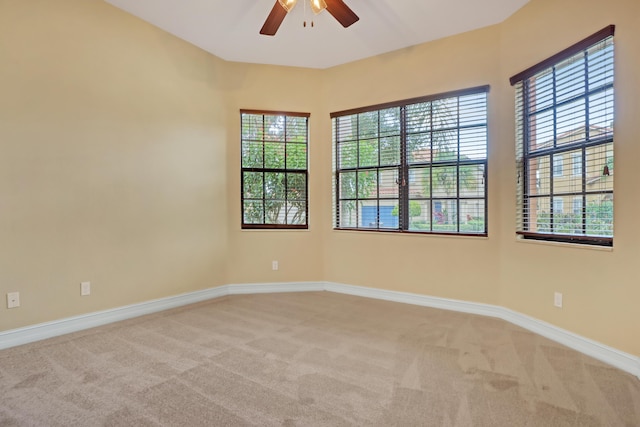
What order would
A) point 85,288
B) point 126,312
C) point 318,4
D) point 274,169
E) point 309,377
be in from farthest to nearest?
point 274,169 → point 126,312 → point 85,288 → point 318,4 → point 309,377

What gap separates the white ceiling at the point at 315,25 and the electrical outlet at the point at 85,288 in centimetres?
252

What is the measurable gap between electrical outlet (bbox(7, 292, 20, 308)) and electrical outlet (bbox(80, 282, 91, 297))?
0.42m

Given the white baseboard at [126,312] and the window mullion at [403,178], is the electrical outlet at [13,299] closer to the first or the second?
the white baseboard at [126,312]

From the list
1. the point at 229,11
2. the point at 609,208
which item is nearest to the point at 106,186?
the point at 229,11

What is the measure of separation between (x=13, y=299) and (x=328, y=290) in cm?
302

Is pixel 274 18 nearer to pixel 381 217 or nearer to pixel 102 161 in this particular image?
pixel 102 161

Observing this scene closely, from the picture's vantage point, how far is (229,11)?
120 inches

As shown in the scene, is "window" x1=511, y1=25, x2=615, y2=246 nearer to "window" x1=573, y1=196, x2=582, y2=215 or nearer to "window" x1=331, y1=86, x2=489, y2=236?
"window" x1=573, y1=196, x2=582, y2=215

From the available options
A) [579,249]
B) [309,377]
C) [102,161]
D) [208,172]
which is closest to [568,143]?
[579,249]

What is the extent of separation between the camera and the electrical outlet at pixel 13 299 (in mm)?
2551

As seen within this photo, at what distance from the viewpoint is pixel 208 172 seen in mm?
3945

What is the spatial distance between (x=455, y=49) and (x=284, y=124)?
2099 millimetres

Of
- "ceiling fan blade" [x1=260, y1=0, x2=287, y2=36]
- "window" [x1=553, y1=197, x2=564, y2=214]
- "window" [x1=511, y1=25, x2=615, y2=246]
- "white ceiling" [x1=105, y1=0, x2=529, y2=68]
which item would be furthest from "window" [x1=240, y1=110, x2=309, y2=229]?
"window" [x1=553, y1=197, x2=564, y2=214]

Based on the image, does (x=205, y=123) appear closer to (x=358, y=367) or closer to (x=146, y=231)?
(x=146, y=231)
